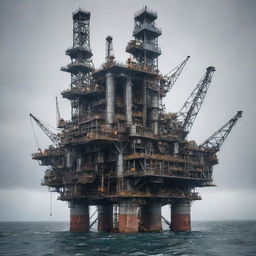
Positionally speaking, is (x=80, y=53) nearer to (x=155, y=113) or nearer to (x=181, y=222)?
(x=155, y=113)

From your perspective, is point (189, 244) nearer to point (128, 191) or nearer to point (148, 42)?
point (128, 191)

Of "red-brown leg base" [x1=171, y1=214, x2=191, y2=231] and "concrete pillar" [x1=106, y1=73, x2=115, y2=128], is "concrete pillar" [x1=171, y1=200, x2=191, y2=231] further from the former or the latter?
"concrete pillar" [x1=106, y1=73, x2=115, y2=128]

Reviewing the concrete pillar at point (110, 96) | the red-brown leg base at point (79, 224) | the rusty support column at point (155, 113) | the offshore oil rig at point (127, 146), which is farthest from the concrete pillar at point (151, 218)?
the concrete pillar at point (110, 96)

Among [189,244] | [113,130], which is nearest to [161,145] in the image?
[113,130]

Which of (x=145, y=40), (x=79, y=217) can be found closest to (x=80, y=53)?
(x=145, y=40)

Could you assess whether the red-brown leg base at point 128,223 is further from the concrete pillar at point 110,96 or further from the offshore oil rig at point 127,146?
the concrete pillar at point 110,96

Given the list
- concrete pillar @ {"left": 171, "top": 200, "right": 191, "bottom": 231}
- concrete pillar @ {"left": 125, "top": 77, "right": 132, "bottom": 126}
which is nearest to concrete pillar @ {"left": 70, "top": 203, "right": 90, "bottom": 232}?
concrete pillar @ {"left": 171, "top": 200, "right": 191, "bottom": 231}
